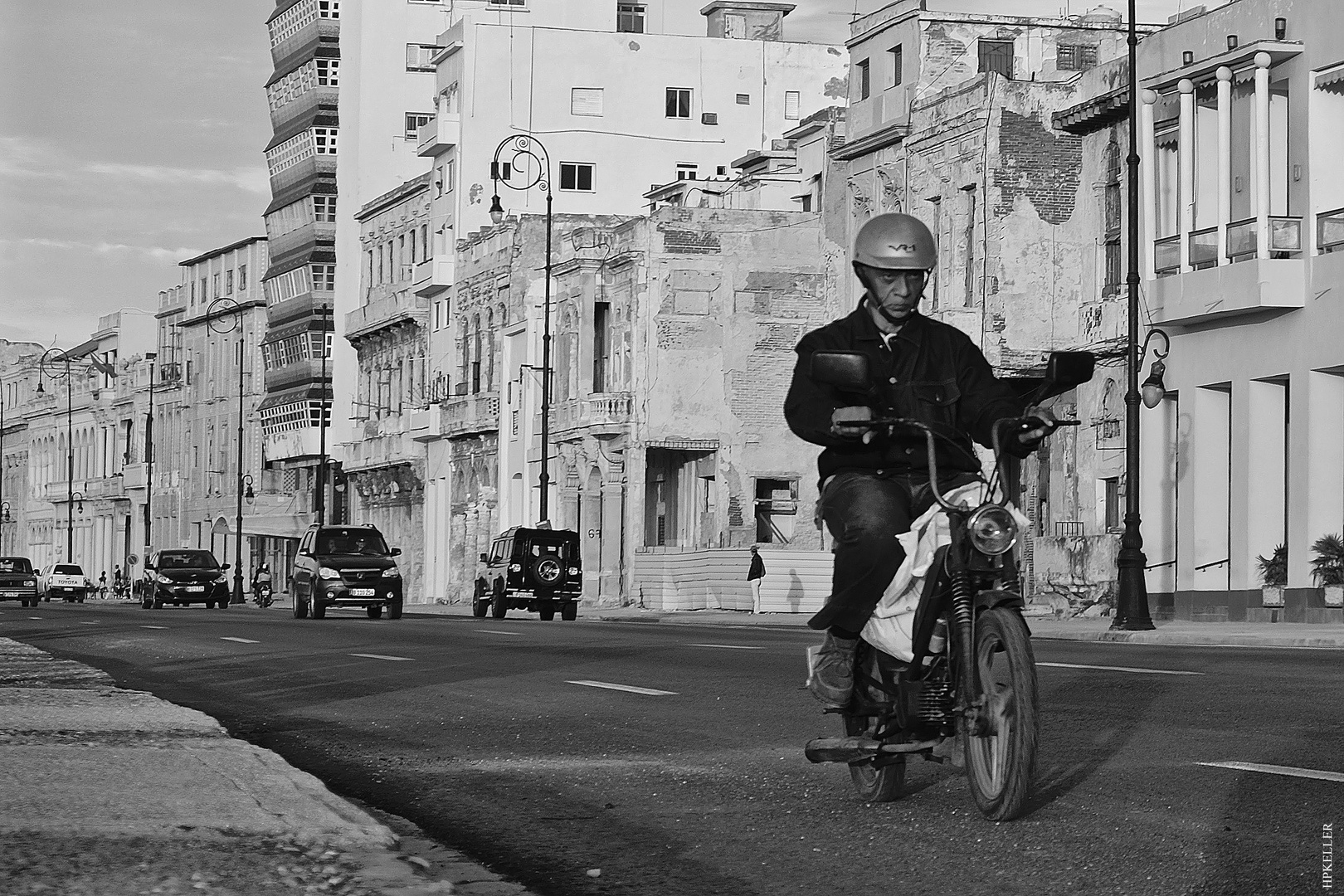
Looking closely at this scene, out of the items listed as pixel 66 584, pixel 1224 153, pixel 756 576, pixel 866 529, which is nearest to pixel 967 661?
pixel 866 529

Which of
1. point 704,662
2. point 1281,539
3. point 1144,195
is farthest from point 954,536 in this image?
point 1144,195

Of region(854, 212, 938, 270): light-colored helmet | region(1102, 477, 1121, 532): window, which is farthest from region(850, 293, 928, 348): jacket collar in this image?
region(1102, 477, 1121, 532): window

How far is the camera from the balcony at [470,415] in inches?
3019

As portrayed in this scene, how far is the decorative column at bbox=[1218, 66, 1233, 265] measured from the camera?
1555 inches

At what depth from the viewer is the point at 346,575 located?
44906 millimetres

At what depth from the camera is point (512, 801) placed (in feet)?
27.5

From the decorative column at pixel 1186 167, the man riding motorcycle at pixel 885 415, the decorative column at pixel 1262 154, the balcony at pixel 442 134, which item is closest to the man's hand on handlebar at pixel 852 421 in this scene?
the man riding motorcycle at pixel 885 415

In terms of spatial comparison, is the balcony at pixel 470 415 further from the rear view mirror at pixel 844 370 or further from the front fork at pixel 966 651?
the front fork at pixel 966 651

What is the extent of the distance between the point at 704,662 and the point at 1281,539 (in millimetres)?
23793

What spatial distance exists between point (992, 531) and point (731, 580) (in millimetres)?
51384

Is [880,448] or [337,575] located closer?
[880,448]

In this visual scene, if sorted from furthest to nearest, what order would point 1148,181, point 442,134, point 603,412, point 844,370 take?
1. point 442,134
2. point 603,412
3. point 1148,181
4. point 844,370

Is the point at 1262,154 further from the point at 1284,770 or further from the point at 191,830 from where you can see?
the point at 191,830

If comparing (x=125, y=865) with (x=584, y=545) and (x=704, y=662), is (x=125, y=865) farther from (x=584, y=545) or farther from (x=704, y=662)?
(x=584, y=545)
